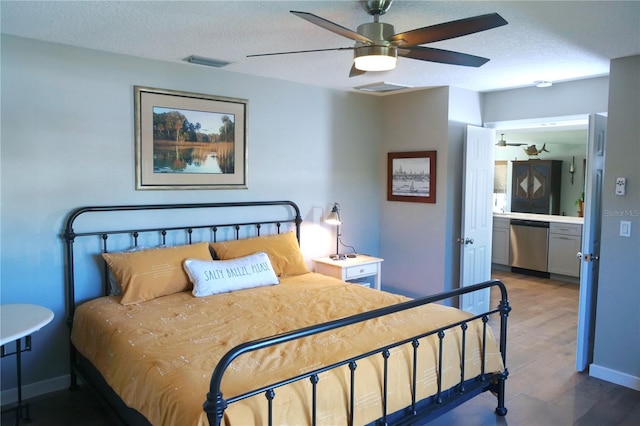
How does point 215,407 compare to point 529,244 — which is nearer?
point 215,407

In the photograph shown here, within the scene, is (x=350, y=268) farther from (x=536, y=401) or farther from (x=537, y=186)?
(x=537, y=186)

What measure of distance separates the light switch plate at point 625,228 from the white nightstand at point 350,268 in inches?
81.8

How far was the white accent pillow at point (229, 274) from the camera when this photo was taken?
134 inches

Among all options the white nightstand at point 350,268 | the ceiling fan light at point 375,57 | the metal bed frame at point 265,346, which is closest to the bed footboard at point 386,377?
the metal bed frame at point 265,346

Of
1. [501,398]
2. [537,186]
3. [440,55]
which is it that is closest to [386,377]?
[501,398]

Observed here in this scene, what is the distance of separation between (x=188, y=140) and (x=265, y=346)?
98.1 inches

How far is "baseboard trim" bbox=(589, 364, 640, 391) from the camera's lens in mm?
3463

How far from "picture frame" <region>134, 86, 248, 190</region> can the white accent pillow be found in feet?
2.44

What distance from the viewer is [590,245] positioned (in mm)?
3715

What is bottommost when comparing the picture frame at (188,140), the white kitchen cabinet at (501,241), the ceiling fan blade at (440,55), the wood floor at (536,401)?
the wood floor at (536,401)

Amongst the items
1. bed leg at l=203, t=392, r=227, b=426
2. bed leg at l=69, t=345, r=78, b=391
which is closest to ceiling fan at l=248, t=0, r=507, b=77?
bed leg at l=203, t=392, r=227, b=426

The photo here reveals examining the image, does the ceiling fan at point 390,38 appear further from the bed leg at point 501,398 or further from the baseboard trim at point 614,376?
the baseboard trim at point 614,376

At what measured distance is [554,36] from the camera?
115 inches

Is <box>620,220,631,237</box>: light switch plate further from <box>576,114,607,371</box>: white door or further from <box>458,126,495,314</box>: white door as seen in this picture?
<box>458,126,495,314</box>: white door
